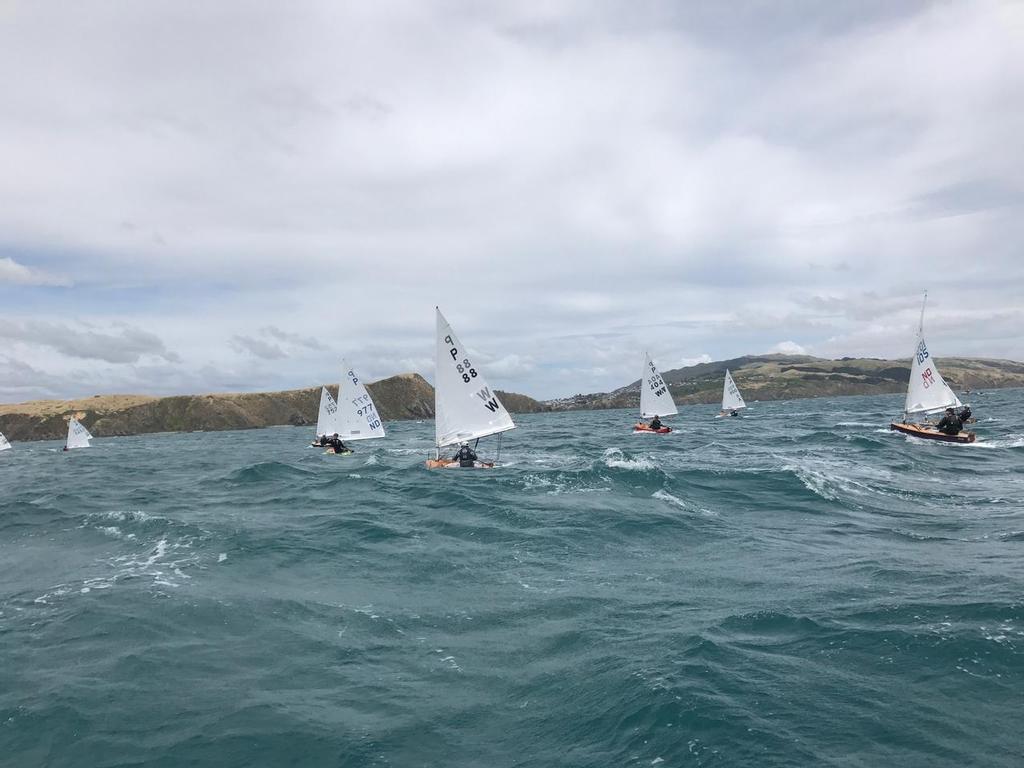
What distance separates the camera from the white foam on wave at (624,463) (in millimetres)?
39312

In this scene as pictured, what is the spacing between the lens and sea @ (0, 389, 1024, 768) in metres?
9.87

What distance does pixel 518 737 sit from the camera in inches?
399

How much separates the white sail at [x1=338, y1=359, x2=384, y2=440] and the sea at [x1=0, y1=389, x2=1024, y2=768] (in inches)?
1463

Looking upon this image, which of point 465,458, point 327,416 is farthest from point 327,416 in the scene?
point 465,458

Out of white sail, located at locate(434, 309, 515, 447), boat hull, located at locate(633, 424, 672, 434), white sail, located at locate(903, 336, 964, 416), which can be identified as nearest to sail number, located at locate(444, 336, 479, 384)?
white sail, located at locate(434, 309, 515, 447)

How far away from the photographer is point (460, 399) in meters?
39.9

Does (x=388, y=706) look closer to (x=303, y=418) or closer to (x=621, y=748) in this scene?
(x=621, y=748)

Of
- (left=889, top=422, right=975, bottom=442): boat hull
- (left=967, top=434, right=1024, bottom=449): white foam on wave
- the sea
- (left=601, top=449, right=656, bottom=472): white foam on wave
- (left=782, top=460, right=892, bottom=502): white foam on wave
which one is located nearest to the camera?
the sea

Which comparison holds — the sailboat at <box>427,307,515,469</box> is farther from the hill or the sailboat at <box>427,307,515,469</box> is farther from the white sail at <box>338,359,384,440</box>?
the hill

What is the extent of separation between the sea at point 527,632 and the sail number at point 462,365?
10.4m

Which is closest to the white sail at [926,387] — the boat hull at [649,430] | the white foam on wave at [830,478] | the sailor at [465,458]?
the boat hull at [649,430]

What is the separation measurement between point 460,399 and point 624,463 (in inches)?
476

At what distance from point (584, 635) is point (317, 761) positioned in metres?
6.40

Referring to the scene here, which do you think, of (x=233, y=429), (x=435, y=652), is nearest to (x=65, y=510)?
(x=435, y=652)
